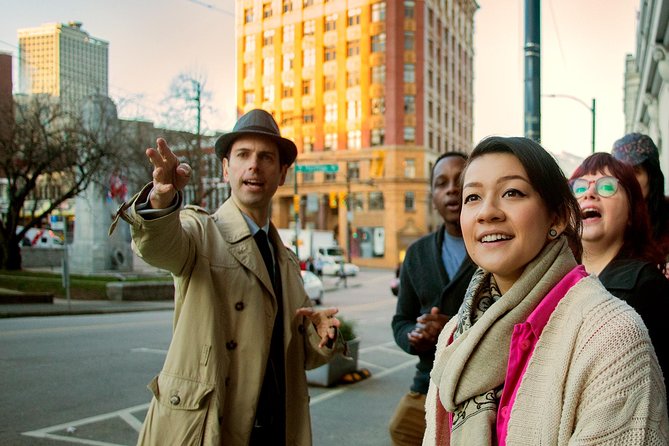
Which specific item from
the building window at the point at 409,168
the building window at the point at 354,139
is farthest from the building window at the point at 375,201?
the building window at the point at 354,139

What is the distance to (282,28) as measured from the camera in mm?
54156

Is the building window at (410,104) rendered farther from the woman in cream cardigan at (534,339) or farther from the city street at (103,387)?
the woman in cream cardigan at (534,339)

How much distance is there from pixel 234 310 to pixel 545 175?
5.20 feet

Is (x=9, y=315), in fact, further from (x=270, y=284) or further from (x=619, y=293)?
(x=619, y=293)

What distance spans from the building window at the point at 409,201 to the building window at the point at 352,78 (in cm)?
1125

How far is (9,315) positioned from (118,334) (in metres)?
3.78

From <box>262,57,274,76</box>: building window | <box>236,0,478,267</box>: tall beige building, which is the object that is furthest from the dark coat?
<box>262,57,274,76</box>: building window

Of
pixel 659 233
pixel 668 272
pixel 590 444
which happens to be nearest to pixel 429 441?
pixel 590 444

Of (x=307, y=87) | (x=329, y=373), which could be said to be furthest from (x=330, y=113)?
(x=329, y=373)

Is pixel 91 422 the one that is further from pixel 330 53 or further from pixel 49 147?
pixel 330 53

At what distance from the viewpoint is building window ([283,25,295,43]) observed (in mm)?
54312

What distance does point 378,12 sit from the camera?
53250 mm

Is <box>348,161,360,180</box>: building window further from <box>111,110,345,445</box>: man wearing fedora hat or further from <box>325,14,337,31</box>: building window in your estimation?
<box>111,110,345,445</box>: man wearing fedora hat

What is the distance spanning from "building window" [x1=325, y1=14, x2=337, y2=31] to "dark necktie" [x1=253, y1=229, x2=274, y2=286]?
53771 mm
